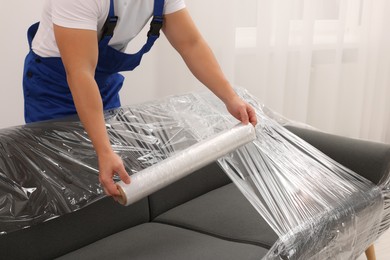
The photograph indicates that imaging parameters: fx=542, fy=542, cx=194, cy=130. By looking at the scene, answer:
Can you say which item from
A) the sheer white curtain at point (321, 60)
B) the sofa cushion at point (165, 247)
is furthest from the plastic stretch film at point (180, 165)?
the sheer white curtain at point (321, 60)

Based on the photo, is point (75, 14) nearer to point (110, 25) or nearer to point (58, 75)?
point (110, 25)

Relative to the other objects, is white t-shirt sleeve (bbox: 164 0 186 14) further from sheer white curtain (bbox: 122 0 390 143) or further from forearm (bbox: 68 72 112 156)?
sheer white curtain (bbox: 122 0 390 143)

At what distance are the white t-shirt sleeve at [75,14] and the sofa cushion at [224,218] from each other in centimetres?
72

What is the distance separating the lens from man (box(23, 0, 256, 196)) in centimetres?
120

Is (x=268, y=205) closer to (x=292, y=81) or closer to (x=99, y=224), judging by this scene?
(x=99, y=224)

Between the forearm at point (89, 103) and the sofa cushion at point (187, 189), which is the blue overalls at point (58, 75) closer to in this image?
the forearm at point (89, 103)

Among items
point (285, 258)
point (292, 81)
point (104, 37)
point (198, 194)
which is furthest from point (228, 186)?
point (292, 81)

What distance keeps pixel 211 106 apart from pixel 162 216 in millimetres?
462

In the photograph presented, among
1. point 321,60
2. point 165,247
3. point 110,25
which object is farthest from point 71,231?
point 321,60

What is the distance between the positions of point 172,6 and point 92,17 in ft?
1.01

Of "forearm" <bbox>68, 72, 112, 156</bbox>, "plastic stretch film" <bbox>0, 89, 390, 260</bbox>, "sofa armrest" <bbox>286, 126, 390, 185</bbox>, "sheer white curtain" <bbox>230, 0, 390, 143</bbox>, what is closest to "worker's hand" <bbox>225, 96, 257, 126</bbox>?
"plastic stretch film" <bbox>0, 89, 390, 260</bbox>

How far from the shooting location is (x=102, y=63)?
1.54 m

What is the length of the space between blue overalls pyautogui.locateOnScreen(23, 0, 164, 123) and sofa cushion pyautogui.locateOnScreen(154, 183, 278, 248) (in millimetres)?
474

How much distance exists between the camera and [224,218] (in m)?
1.71
